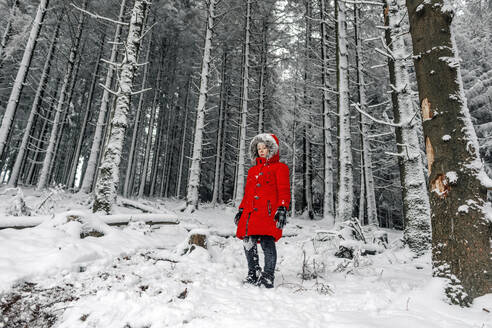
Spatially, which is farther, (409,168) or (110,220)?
(409,168)

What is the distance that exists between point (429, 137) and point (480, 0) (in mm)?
4147

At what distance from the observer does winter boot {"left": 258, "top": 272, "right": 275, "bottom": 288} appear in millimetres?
3143

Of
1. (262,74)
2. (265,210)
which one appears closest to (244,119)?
(262,74)

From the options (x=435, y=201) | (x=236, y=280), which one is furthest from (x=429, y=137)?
(x=236, y=280)

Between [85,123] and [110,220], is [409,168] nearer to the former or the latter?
[110,220]

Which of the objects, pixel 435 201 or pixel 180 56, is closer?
pixel 435 201

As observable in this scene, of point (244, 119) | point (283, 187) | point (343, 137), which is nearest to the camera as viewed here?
point (283, 187)

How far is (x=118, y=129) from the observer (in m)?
6.52

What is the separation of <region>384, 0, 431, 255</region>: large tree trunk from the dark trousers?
3.16 metres

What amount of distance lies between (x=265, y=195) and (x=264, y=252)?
0.72 m

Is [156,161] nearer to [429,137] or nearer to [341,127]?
[341,127]

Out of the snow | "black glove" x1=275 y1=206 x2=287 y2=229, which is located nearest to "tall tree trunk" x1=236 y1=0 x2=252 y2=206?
"black glove" x1=275 y1=206 x2=287 y2=229

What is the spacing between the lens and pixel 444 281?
2414 mm

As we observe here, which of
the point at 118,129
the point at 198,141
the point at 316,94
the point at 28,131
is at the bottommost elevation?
the point at 118,129
